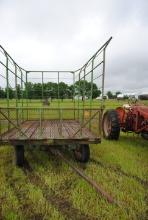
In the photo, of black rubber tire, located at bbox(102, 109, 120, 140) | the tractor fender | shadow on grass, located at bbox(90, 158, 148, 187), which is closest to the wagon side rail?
black rubber tire, located at bbox(102, 109, 120, 140)

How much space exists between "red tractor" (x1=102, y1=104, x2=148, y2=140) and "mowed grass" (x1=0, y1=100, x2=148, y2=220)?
1.48 metres

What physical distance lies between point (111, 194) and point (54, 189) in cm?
101

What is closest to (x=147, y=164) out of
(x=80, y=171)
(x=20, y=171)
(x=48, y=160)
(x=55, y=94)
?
(x=80, y=171)

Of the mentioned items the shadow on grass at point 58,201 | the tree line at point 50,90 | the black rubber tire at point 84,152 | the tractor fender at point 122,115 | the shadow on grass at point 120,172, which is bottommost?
the shadow on grass at point 58,201

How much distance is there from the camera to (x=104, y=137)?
1140cm

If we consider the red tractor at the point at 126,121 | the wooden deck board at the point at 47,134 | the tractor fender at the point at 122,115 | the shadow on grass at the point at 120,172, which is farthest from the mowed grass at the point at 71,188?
the tractor fender at the point at 122,115

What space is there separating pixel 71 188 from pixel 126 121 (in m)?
5.23

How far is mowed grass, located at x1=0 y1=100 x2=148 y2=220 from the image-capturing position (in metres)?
4.54

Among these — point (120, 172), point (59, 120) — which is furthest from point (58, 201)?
point (59, 120)

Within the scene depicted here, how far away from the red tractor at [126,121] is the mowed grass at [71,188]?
148 centimetres

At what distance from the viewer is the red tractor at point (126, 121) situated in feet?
31.8

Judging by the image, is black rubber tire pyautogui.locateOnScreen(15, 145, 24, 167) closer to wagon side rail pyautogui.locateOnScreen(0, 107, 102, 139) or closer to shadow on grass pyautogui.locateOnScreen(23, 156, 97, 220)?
wagon side rail pyautogui.locateOnScreen(0, 107, 102, 139)

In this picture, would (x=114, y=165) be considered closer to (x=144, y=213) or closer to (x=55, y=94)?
(x=144, y=213)

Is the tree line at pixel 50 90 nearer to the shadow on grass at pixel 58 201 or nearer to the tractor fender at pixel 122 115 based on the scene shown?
the tractor fender at pixel 122 115
